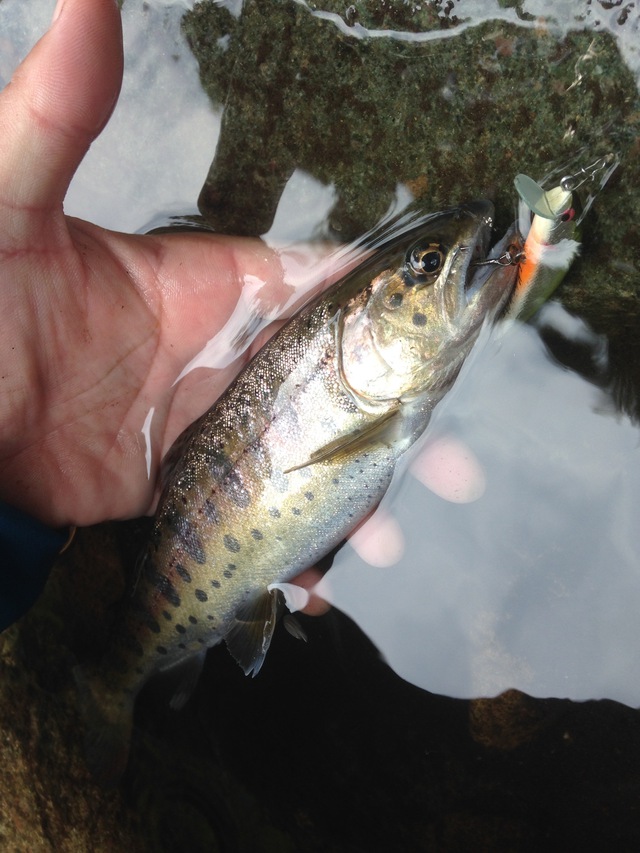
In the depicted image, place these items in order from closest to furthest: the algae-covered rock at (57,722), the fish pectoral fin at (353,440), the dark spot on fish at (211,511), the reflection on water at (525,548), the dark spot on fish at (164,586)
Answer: the fish pectoral fin at (353,440), the dark spot on fish at (211,511), the dark spot on fish at (164,586), the reflection on water at (525,548), the algae-covered rock at (57,722)

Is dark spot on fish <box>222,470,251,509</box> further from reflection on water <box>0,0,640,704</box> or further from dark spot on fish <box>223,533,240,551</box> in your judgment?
reflection on water <box>0,0,640,704</box>

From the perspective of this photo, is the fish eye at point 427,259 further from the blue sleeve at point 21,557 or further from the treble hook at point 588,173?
the blue sleeve at point 21,557

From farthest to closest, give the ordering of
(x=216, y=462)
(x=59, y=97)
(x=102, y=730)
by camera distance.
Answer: (x=102, y=730), (x=216, y=462), (x=59, y=97)

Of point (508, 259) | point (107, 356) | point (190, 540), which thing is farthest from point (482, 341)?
point (107, 356)

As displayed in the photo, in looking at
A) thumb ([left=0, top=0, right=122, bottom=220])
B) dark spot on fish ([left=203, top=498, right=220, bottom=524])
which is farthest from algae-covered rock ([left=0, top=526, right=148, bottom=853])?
thumb ([left=0, top=0, right=122, bottom=220])

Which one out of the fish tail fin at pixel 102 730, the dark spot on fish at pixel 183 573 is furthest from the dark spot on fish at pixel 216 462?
the fish tail fin at pixel 102 730

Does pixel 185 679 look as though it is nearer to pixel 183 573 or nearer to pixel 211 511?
pixel 183 573

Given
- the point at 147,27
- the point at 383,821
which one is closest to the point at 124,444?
the point at 147,27
